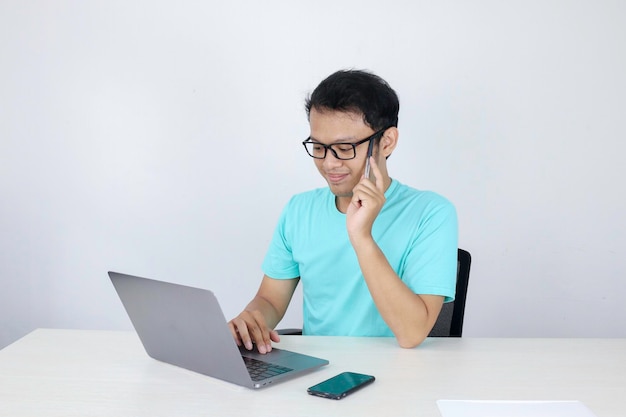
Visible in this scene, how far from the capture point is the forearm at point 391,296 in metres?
1.73

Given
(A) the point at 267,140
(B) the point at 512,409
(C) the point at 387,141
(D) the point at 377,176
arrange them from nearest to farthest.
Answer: (B) the point at 512,409 → (D) the point at 377,176 → (C) the point at 387,141 → (A) the point at 267,140

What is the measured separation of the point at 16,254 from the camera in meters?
3.31

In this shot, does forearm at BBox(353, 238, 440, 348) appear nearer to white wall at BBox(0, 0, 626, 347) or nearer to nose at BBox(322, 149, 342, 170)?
nose at BBox(322, 149, 342, 170)

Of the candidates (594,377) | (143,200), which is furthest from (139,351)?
(143,200)

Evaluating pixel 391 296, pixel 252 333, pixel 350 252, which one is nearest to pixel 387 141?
pixel 350 252

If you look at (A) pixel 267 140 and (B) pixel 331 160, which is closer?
(B) pixel 331 160

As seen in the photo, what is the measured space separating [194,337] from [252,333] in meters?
Answer: 0.27

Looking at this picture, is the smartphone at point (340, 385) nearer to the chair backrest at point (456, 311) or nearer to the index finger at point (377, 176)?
the index finger at point (377, 176)

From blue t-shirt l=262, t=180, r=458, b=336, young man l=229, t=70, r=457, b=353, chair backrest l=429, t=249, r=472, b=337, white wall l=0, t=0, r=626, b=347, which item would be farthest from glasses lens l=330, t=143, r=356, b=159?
white wall l=0, t=0, r=626, b=347

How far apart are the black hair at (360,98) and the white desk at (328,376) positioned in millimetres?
605

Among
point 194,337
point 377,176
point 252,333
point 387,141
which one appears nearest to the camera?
point 194,337

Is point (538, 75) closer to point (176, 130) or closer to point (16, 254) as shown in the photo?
point (176, 130)

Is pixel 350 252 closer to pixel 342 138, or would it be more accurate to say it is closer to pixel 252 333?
pixel 342 138

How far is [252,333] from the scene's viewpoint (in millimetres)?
1694
